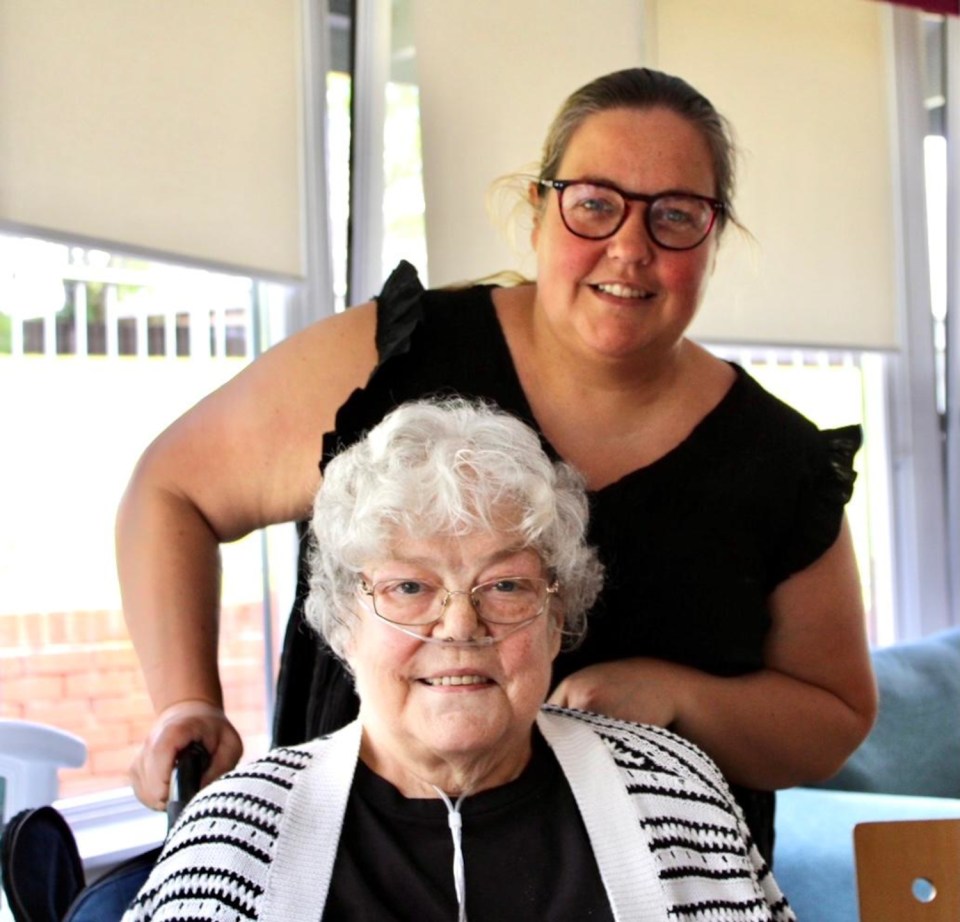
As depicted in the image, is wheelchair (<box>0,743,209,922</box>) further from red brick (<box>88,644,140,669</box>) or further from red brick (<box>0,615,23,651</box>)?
red brick (<box>88,644,140,669</box>)

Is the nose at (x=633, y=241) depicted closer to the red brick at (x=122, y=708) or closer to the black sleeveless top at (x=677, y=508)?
the black sleeveless top at (x=677, y=508)

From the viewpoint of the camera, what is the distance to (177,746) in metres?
1.70

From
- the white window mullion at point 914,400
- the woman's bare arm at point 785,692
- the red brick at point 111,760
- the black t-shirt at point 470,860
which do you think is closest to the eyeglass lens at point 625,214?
the woman's bare arm at point 785,692

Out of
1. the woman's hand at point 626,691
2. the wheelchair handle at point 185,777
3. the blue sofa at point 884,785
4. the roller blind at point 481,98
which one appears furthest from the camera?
the roller blind at point 481,98

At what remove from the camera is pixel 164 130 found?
283 cm

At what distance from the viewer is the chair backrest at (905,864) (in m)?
1.74

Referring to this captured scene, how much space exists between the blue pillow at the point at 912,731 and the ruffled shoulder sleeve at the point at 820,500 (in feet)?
6.02

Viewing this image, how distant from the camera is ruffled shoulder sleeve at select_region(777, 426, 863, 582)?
192cm

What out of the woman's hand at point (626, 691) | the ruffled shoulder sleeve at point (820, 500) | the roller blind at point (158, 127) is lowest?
the woman's hand at point (626, 691)

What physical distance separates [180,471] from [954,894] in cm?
116

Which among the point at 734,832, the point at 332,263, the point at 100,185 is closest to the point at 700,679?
the point at 734,832

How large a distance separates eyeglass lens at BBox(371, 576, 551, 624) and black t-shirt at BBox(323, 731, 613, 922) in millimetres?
192

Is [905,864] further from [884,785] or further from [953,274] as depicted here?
[953,274]

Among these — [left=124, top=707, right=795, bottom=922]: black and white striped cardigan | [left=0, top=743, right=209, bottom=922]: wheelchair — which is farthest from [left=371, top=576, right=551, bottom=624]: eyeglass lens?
[left=0, top=743, right=209, bottom=922]: wheelchair
